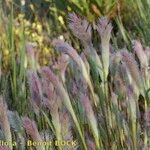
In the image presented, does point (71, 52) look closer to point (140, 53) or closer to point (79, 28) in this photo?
point (79, 28)

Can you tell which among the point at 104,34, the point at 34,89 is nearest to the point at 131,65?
the point at 104,34

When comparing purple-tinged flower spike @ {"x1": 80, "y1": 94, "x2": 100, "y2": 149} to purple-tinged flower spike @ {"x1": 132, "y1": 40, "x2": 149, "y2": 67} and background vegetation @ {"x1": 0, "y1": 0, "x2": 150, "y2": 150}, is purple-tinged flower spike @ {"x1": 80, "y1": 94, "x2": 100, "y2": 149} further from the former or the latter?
purple-tinged flower spike @ {"x1": 132, "y1": 40, "x2": 149, "y2": 67}

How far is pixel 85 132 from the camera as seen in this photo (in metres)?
0.98

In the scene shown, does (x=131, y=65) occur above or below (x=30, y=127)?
above

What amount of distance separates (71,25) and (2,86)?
78cm

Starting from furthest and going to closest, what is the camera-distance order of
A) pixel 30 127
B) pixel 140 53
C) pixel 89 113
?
pixel 140 53, pixel 89 113, pixel 30 127

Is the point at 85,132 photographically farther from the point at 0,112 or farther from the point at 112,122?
the point at 0,112

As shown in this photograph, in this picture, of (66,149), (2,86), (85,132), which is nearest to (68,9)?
(2,86)

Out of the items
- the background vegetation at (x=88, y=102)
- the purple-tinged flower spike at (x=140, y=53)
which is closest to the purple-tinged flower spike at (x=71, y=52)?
the background vegetation at (x=88, y=102)

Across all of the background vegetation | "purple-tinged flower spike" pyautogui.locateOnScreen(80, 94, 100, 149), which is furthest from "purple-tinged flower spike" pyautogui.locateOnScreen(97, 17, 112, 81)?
"purple-tinged flower spike" pyautogui.locateOnScreen(80, 94, 100, 149)

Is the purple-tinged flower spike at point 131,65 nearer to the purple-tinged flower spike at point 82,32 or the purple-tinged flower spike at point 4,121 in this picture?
the purple-tinged flower spike at point 82,32

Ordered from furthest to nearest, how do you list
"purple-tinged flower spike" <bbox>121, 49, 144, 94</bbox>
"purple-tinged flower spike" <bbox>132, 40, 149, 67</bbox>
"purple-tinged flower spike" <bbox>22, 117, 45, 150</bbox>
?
"purple-tinged flower spike" <bbox>132, 40, 149, 67</bbox>
"purple-tinged flower spike" <bbox>121, 49, 144, 94</bbox>
"purple-tinged flower spike" <bbox>22, 117, 45, 150</bbox>

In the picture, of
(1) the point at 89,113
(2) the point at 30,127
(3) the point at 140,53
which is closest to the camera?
(2) the point at 30,127

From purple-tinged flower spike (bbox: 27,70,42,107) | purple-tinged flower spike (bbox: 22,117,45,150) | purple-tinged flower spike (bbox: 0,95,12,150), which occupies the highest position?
purple-tinged flower spike (bbox: 27,70,42,107)
